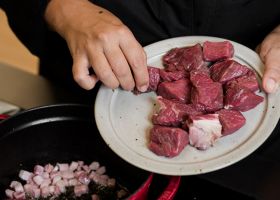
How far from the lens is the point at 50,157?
1.13 metres

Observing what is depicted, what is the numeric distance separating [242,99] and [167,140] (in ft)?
0.62

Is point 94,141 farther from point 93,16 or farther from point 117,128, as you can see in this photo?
point 93,16

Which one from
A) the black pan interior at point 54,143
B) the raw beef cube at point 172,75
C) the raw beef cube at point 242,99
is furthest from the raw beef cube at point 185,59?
the black pan interior at point 54,143

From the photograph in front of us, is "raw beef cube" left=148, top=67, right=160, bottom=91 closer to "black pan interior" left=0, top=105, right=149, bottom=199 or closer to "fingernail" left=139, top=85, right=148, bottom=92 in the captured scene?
"fingernail" left=139, top=85, right=148, bottom=92

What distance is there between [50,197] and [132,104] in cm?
28

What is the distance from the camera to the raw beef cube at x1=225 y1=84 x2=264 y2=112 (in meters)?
1.01

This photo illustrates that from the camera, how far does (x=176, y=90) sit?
3.54ft

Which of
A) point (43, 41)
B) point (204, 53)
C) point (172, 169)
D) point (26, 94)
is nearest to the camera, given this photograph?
point (172, 169)

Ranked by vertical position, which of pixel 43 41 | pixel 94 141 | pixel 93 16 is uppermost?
pixel 93 16

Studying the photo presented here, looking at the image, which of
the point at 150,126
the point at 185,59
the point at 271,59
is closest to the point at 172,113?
the point at 150,126

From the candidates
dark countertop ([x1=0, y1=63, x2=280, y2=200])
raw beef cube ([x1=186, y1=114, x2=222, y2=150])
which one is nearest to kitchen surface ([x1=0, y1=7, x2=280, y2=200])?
dark countertop ([x1=0, y1=63, x2=280, y2=200])

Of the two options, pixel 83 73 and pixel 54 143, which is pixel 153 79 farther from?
pixel 54 143

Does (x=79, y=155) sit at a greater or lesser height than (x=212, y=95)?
lesser

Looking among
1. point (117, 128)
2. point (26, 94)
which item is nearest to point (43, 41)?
point (26, 94)
